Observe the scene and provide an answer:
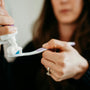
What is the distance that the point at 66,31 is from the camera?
1.47ft

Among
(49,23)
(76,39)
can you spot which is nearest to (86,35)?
(76,39)

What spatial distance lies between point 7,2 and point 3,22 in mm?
193

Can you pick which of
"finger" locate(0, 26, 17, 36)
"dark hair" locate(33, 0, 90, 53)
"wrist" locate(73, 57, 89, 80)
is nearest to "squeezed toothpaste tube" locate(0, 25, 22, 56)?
"finger" locate(0, 26, 17, 36)

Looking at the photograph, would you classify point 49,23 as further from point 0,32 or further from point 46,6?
point 0,32

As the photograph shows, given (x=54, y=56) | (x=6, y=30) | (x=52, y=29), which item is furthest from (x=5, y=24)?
(x=52, y=29)

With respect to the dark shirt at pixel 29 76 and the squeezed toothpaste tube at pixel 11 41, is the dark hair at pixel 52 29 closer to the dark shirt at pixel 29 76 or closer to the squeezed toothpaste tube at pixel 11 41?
the dark shirt at pixel 29 76

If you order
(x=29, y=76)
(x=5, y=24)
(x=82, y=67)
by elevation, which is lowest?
(x=29, y=76)

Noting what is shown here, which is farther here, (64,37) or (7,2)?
(64,37)

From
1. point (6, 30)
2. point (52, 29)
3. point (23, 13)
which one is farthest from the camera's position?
point (52, 29)

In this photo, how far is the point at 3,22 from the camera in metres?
0.18

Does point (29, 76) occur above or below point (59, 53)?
below

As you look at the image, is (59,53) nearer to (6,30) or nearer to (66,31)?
(6,30)

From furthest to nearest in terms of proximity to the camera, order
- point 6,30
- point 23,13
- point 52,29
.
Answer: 1. point 52,29
2. point 23,13
3. point 6,30

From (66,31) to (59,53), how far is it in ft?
0.81
